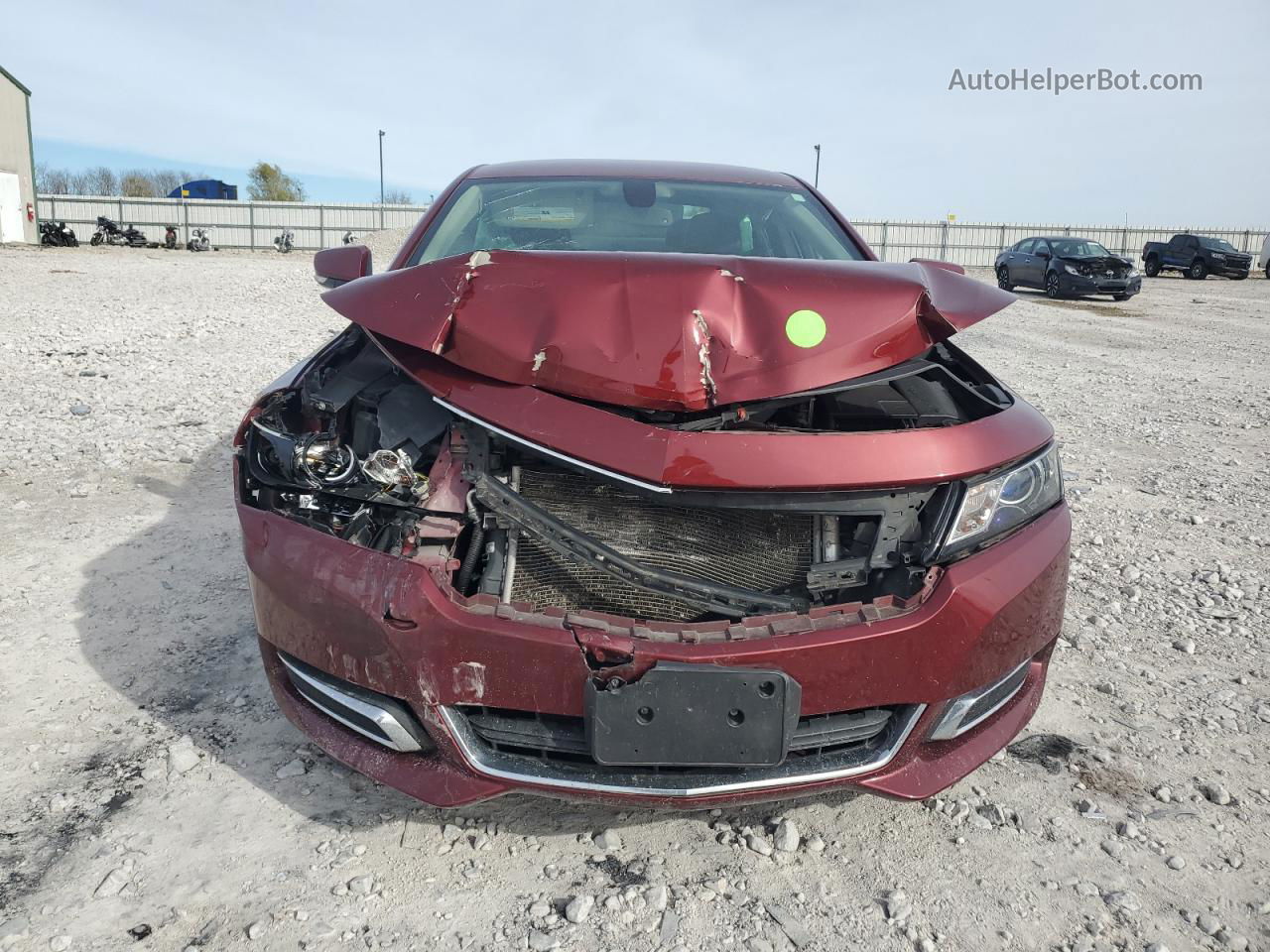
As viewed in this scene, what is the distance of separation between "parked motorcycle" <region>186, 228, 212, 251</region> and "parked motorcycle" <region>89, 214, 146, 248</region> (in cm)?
151

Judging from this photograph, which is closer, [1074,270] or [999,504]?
[999,504]

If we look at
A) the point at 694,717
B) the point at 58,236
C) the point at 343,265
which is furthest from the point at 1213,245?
the point at 58,236

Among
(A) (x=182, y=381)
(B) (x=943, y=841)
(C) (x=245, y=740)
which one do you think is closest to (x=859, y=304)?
(B) (x=943, y=841)

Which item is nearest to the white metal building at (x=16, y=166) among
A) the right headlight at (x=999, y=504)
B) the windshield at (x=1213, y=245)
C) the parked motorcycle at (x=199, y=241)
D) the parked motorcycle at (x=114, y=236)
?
the parked motorcycle at (x=114, y=236)

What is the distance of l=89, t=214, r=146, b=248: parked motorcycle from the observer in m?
29.1

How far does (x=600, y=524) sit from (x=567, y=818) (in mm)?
716

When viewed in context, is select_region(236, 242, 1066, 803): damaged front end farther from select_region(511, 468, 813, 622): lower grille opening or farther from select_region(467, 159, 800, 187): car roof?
select_region(467, 159, 800, 187): car roof

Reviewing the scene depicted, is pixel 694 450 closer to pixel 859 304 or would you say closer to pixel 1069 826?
pixel 859 304

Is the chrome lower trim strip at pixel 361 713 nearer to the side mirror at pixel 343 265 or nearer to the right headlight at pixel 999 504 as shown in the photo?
the right headlight at pixel 999 504

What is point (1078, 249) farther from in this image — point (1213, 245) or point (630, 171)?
point (630, 171)

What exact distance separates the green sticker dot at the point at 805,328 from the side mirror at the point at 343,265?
4.63 feet

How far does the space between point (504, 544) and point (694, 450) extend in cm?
52

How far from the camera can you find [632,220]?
3.14 m

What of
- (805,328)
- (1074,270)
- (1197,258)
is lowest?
(805,328)
